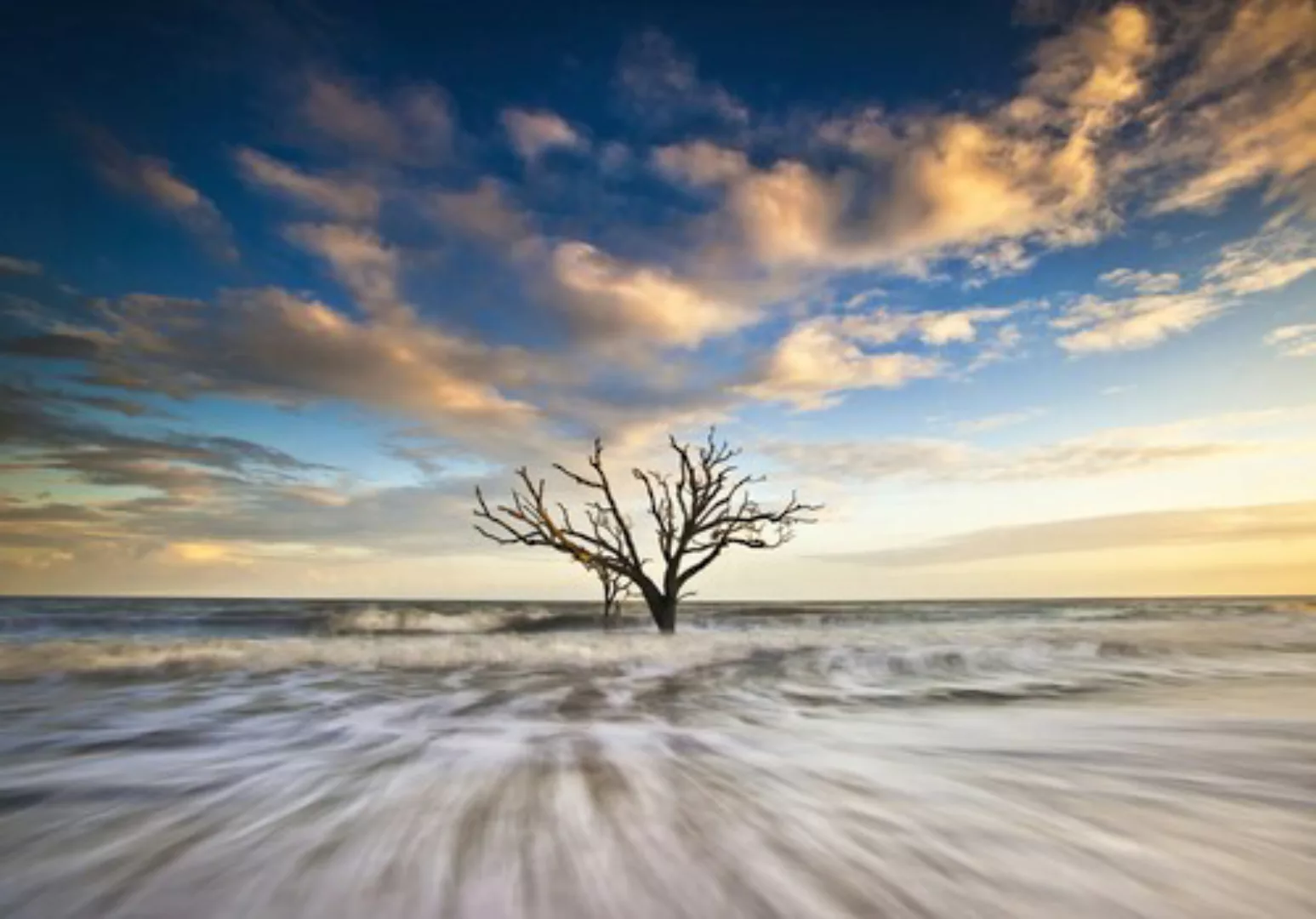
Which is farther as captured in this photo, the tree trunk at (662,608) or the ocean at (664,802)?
the tree trunk at (662,608)

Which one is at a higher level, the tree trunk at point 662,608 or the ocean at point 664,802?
the tree trunk at point 662,608

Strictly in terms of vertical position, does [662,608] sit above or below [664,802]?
above

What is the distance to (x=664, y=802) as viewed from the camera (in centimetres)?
297

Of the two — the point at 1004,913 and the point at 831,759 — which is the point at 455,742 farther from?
the point at 1004,913

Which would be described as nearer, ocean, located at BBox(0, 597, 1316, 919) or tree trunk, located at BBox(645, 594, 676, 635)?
ocean, located at BBox(0, 597, 1316, 919)

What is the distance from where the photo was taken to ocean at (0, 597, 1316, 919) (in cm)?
199

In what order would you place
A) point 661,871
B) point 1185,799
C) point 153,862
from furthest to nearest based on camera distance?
1. point 1185,799
2. point 153,862
3. point 661,871

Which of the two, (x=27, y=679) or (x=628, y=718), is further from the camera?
(x=27, y=679)

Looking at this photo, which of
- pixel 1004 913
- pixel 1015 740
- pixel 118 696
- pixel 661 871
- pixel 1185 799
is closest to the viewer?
pixel 1004 913

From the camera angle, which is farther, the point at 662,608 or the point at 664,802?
the point at 662,608

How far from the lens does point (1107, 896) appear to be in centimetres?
191

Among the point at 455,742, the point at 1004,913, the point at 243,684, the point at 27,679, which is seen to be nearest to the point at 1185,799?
the point at 1004,913

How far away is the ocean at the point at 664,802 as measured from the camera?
6.54ft

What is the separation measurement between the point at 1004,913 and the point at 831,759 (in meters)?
2.22
